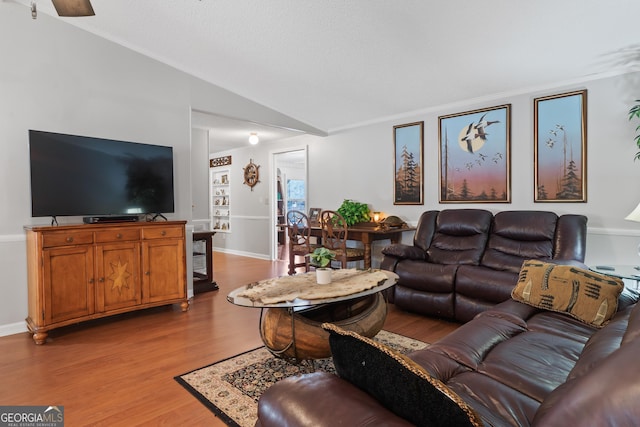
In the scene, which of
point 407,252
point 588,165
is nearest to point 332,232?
point 407,252

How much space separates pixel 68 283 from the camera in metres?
2.93

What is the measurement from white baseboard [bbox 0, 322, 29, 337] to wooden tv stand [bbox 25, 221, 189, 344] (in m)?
0.12

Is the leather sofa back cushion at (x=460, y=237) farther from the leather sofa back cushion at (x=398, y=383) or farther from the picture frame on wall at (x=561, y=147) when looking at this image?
the leather sofa back cushion at (x=398, y=383)

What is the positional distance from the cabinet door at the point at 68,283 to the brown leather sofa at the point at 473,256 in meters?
2.74

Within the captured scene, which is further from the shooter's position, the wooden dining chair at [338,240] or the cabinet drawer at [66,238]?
the wooden dining chair at [338,240]

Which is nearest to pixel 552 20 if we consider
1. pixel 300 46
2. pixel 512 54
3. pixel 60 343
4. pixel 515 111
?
pixel 512 54

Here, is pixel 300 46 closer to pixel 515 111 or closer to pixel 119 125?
pixel 119 125

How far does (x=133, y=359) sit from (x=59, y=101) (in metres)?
2.42

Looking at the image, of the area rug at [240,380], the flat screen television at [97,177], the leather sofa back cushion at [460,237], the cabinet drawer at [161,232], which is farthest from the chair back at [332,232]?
the area rug at [240,380]

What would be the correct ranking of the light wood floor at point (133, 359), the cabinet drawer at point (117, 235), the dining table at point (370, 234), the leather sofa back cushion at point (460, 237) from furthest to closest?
the dining table at point (370, 234) < the leather sofa back cushion at point (460, 237) < the cabinet drawer at point (117, 235) < the light wood floor at point (133, 359)

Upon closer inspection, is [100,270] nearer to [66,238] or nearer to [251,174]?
[66,238]

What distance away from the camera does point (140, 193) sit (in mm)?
3539

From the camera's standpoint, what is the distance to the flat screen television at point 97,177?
2.96 meters

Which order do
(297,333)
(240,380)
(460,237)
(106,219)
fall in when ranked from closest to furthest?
1. (297,333)
2. (240,380)
3. (106,219)
4. (460,237)
